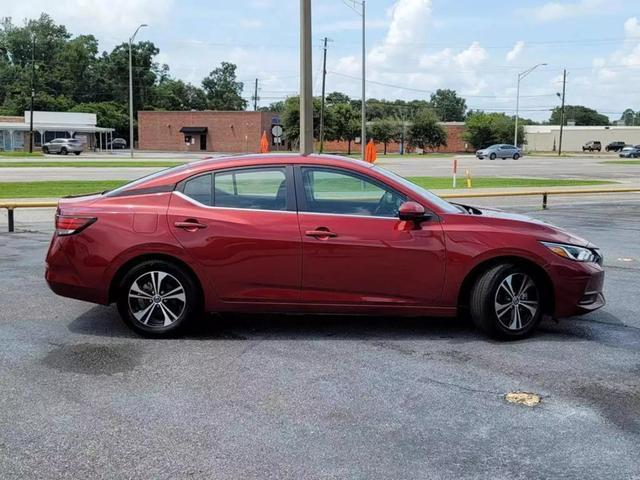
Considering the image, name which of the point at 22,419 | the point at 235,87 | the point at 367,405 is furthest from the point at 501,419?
the point at 235,87

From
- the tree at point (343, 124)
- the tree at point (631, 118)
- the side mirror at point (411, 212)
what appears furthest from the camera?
the tree at point (631, 118)

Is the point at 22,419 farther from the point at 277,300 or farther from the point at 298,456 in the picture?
the point at 277,300

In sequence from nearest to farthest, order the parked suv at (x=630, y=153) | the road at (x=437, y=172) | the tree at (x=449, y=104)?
the road at (x=437, y=172) < the parked suv at (x=630, y=153) < the tree at (x=449, y=104)

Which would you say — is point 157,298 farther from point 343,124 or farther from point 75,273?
point 343,124

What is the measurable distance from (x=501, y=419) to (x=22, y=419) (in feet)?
9.53

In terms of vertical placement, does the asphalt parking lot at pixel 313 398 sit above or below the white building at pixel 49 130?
below

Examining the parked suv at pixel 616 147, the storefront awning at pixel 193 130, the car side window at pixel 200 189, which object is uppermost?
the storefront awning at pixel 193 130

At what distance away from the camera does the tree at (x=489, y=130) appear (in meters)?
91.0

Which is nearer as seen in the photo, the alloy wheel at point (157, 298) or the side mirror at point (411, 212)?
the side mirror at point (411, 212)

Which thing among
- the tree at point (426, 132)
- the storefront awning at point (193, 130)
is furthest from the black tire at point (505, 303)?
the tree at point (426, 132)

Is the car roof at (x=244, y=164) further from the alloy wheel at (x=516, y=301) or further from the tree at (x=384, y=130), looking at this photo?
the tree at (x=384, y=130)

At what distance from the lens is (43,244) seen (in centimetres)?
1093

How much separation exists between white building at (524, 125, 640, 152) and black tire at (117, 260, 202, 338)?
112 meters

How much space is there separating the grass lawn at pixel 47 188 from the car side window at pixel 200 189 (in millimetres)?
14087
